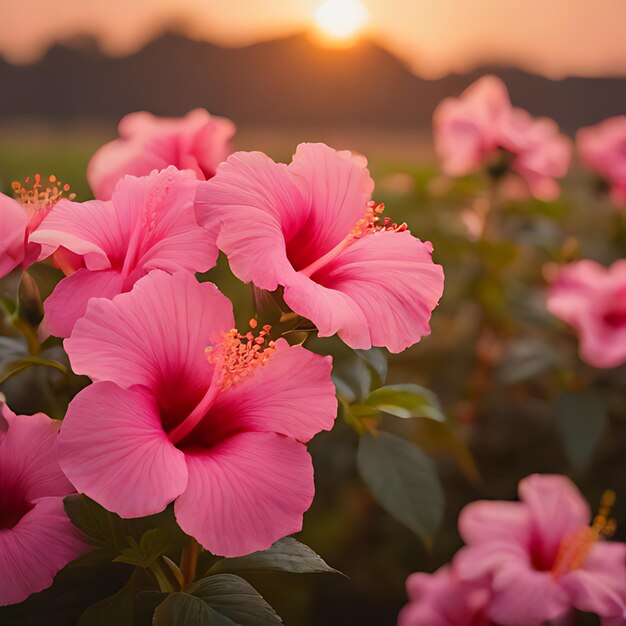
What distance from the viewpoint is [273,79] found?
2006 mm

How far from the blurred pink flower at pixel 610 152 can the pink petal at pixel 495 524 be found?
0.78 metres

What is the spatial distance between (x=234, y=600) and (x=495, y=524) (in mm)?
393

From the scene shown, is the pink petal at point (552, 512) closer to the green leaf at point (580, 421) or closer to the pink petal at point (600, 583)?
the pink petal at point (600, 583)

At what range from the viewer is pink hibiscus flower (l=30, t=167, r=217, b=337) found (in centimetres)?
40

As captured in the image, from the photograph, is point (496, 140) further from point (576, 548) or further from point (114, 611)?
point (114, 611)

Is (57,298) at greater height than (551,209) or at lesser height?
greater

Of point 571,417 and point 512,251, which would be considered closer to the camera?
point 571,417

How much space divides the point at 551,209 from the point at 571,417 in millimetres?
324

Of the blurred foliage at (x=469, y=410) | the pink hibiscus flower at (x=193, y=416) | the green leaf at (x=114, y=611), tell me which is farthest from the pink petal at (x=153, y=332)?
the blurred foliage at (x=469, y=410)

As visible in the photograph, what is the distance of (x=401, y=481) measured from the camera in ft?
1.92

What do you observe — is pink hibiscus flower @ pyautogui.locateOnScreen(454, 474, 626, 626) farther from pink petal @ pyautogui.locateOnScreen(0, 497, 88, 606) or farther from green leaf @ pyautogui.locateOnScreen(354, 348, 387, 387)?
pink petal @ pyautogui.locateOnScreen(0, 497, 88, 606)

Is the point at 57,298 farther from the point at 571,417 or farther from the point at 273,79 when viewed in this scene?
the point at 273,79

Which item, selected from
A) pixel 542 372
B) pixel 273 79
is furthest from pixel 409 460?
pixel 273 79

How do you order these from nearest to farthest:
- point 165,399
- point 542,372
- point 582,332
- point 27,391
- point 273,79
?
1. point 165,399
2. point 27,391
3. point 582,332
4. point 542,372
5. point 273,79
